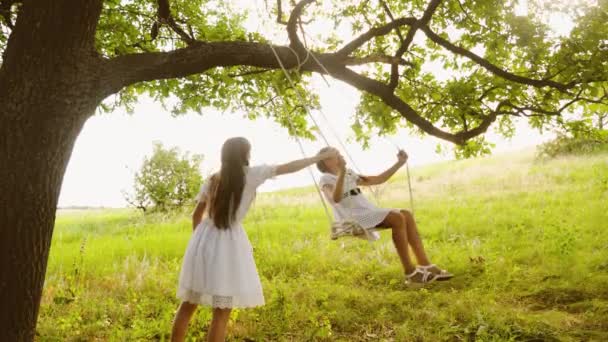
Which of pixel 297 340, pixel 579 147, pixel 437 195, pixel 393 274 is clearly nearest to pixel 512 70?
pixel 393 274

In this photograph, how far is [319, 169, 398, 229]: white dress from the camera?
605 cm

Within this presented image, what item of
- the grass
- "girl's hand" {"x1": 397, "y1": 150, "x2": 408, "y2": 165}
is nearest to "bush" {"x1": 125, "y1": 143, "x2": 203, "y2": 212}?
the grass

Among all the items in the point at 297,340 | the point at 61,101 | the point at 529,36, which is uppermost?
the point at 529,36

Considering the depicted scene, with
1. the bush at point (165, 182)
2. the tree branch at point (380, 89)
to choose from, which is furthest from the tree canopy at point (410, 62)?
the bush at point (165, 182)

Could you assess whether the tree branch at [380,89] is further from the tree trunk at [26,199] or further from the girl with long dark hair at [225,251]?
the tree trunk at [26,199]

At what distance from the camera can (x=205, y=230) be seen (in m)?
4.02

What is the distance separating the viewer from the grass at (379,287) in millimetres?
5164

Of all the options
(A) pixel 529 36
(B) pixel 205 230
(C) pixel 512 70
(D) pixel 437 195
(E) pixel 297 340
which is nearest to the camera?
(B) pixel 205 230

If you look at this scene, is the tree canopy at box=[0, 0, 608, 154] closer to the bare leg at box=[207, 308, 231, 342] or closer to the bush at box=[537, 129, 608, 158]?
the bare leg at box=[207, 308, 231, 342]

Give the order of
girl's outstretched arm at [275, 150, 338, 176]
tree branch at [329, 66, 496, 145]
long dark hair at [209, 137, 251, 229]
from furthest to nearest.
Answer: tree branch at [329, 66, 496, 145] < girl's outstretched arm at [275, 150, 338, 176] < long dark hair at [209, 137, 251, 229]

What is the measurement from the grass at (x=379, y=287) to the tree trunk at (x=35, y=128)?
150 centimetres

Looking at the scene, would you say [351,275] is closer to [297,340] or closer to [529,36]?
[297,340]

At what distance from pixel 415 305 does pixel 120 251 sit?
→ 596 centimetres

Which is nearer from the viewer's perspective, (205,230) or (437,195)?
(205,230)
